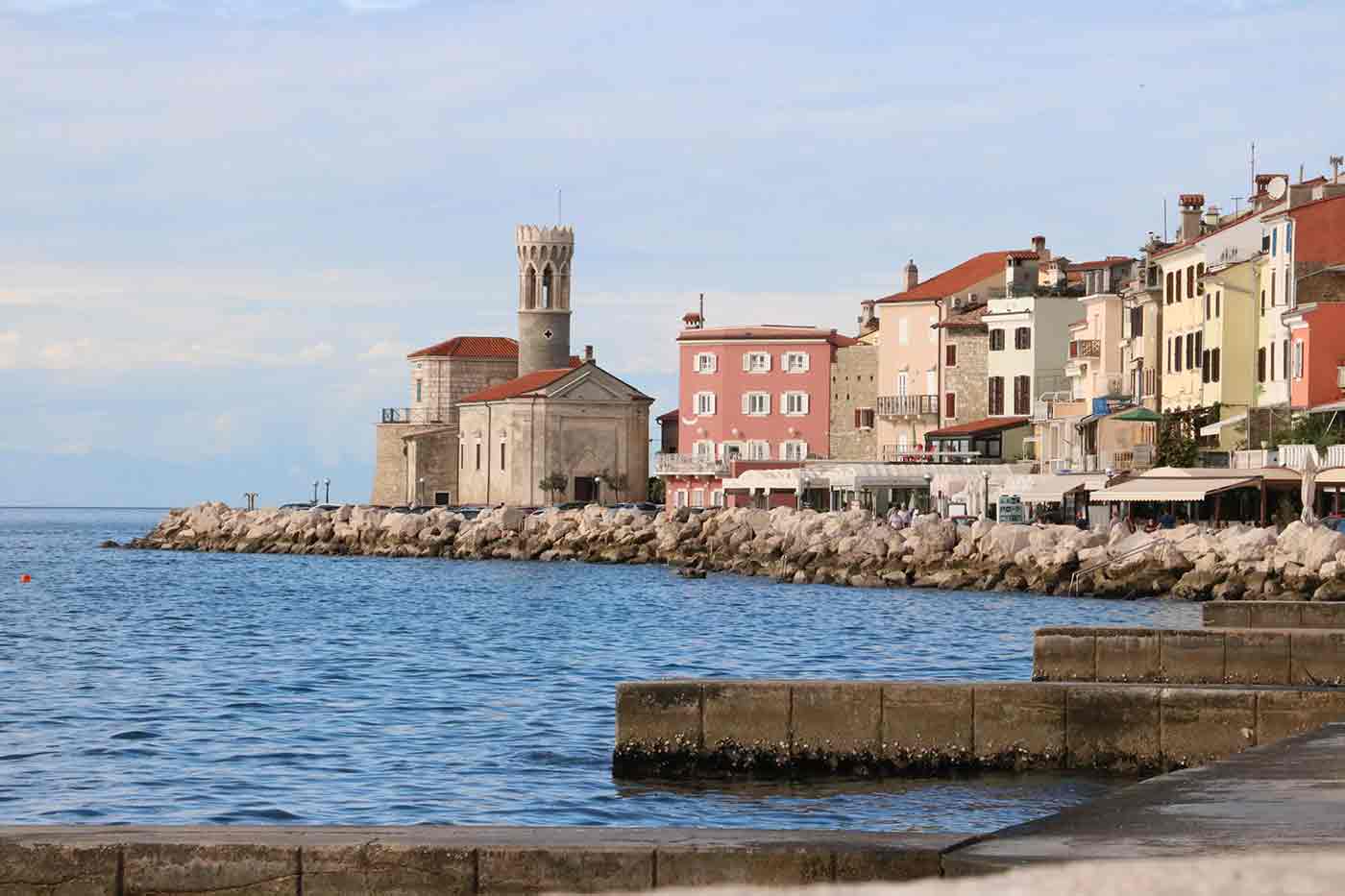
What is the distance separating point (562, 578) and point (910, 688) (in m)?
43.7

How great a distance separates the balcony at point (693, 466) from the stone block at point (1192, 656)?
69.7m

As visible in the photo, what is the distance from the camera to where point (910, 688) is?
46.0 ft

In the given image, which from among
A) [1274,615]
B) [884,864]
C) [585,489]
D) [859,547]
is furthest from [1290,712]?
[585,489]

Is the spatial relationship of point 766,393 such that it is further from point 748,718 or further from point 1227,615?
point 748,718

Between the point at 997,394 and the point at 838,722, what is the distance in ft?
212

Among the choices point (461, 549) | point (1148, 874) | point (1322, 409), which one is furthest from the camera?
point (461, 549)

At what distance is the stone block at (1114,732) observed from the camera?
13.8 metres

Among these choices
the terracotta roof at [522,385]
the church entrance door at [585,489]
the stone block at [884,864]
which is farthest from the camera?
the terracotta roof at [522,385]

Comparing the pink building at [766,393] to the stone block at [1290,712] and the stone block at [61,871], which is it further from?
the stone block at [61,871]

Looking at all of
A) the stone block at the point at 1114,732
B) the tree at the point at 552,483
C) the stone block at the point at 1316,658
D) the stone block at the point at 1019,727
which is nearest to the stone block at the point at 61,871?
the stone block at the point at 1019,727

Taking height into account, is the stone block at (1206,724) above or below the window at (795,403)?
below

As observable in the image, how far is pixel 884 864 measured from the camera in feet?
25.1

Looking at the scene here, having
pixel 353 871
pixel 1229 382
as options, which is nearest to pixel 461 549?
pixel 1229 382

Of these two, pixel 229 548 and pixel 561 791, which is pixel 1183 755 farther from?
pixel 229 548
